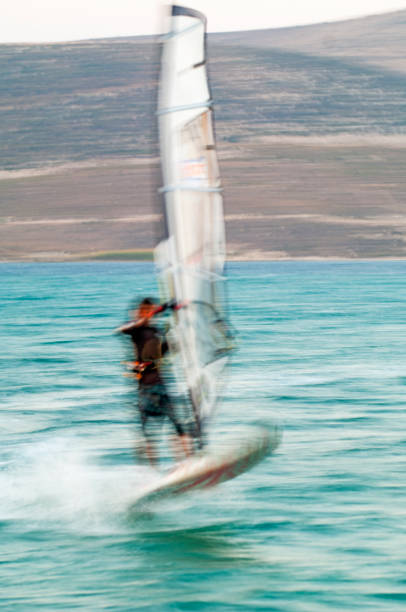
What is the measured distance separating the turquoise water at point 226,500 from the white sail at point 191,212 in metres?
1.41

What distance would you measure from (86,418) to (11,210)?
102133 millimetres

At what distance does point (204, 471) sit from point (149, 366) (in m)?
1.22

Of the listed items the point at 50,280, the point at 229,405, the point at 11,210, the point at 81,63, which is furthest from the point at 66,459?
the point at 81,63

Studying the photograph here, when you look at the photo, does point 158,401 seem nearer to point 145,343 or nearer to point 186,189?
point 145,343

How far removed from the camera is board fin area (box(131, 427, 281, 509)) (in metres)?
10.4

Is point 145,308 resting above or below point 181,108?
below

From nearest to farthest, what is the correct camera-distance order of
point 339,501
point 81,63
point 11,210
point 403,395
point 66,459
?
point 339,501 < point 66,459 < point 403,395 < point 11,210 < point 81,63

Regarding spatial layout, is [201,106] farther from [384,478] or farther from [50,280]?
[50,280]

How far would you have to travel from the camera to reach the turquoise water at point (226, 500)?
9.09 metres

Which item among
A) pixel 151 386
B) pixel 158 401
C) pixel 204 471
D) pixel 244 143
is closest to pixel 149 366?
pixel 151 386

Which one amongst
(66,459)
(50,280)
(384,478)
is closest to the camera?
(384,478)

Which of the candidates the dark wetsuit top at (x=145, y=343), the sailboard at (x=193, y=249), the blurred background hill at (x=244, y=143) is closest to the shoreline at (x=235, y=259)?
the blurred background hill at (x=244, y=143)

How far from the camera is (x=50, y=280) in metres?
71.4

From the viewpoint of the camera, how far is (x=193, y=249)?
1051cm
